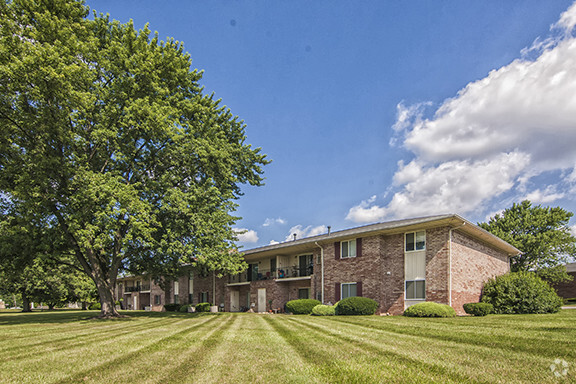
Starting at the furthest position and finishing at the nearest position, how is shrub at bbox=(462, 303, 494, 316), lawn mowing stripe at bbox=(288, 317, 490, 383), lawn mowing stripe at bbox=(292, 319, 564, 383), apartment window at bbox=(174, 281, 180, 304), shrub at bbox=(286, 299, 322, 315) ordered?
apartment window at bbox=(174, 281, 180, 304), shrub at bbox=(286, 299, 322, 315), shrub at bbox=(462, 303, 494, 316), lawn mowing stripe at bbox=(292, 319, 564, 383), lawn mowing stripe at bbox=(288, 317, 490, 383)

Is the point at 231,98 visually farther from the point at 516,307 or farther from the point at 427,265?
the point at 516,307

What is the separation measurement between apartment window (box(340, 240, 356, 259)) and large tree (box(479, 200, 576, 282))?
24529 millimetres

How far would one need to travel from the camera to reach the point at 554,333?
32.1 feet

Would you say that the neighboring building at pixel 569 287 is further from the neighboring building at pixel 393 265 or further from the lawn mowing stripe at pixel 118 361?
the lawn mowing stripe at pixel 118 361

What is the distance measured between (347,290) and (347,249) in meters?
2.72

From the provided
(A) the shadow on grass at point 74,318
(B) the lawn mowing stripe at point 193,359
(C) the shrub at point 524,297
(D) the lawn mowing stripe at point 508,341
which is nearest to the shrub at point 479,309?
(C) the shrub at point 524,297

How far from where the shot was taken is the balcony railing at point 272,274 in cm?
2994

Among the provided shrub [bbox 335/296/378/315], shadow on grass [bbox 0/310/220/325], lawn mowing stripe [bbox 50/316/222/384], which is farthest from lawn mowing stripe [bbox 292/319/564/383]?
shadow on grass [bbox 0/310/220/325]

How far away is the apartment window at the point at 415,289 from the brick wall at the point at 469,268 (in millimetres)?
1613

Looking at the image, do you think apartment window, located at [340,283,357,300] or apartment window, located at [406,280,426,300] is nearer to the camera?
apartment window, located at [406,280,426,300]

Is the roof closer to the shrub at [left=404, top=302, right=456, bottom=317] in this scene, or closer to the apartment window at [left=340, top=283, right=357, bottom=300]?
the apartment window at [left=340, top=283, right=357, bottom=300]

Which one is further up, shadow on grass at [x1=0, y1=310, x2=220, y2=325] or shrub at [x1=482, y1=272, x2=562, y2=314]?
shrub at [x1=482, y1=272, x2=562, y2=314]

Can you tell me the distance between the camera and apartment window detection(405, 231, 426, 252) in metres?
22.2

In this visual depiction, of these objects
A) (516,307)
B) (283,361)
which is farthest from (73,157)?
(516,307)
